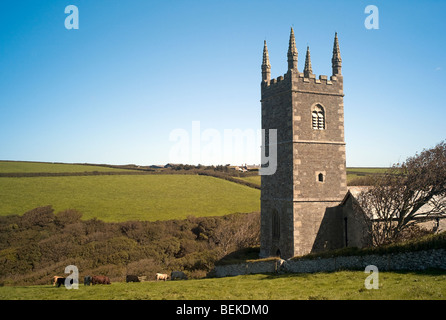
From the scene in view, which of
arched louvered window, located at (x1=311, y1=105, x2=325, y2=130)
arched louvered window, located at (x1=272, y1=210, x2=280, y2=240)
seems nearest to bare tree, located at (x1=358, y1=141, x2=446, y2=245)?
arched louvered window, located at (x1=311, y1=105, x2=325, y2=130)

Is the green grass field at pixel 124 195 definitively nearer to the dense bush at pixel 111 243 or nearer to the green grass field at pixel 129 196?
the green grass field at pixel 129 196

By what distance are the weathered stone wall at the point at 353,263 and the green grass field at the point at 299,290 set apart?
0.77m

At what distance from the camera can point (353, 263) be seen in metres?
17.5

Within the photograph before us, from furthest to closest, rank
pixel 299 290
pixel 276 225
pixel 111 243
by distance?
pixel 111 243, pixel 276 225, pixel 299 290

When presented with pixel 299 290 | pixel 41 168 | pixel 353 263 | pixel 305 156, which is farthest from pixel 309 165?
pixel 41 168

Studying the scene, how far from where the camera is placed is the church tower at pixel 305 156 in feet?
76.0

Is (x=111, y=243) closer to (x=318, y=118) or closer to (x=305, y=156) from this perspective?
(x=305, y=156)

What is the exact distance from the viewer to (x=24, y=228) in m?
42.1

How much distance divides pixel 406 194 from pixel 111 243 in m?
35.0

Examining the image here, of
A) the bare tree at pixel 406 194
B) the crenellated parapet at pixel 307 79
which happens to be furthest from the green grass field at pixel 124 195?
the bare tree at pixel 406 194

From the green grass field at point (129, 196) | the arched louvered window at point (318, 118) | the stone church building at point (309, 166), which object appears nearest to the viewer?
the stone church building at point (309, 166)

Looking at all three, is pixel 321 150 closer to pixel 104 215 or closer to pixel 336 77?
pixel 336 77
